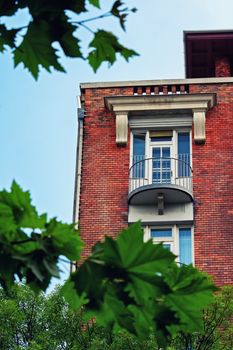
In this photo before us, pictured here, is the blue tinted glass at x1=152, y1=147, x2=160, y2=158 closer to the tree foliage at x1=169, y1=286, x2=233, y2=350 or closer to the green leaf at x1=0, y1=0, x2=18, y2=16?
the tree foliage at x1=169, y1=286, x2=233, y2=350

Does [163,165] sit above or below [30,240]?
above

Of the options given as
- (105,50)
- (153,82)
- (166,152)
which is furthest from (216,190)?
(105,50)

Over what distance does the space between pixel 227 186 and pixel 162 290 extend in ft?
72.2

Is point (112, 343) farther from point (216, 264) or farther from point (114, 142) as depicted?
point (114, 142)

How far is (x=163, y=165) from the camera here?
24641mm

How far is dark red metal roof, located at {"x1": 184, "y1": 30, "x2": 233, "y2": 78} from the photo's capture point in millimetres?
28391

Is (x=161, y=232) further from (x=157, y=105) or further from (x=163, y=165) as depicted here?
(x=157, y=105)

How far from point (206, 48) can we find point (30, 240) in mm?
27500

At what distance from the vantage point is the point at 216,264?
2244cm

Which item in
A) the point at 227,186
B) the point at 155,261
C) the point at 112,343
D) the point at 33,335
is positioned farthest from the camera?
the point at 227,186

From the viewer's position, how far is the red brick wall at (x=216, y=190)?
22578 mm

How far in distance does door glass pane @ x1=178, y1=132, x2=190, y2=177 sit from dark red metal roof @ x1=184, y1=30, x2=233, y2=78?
15.2 feet

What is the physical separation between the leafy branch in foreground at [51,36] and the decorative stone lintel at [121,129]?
73.8ft

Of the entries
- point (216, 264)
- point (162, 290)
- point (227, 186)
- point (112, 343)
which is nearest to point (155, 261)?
point (162, 290)
